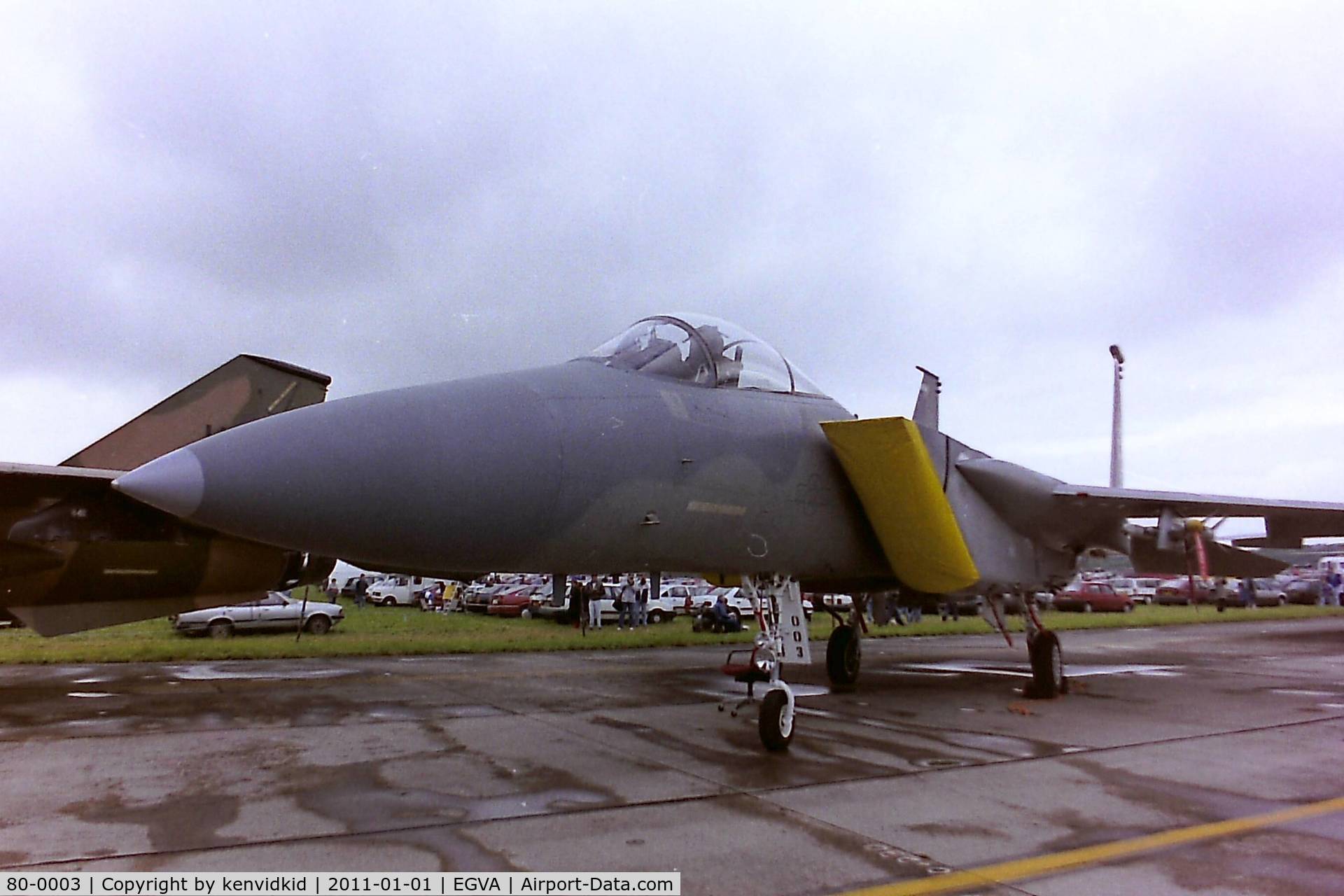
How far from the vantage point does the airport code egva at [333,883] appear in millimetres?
3404

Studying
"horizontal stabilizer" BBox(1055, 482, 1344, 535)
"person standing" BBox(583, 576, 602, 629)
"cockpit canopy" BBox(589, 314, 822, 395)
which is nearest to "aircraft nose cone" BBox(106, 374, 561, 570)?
"cockpit canopy" BBox(589, 314, 822, 395)

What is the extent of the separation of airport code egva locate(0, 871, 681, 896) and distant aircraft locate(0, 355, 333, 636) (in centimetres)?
604

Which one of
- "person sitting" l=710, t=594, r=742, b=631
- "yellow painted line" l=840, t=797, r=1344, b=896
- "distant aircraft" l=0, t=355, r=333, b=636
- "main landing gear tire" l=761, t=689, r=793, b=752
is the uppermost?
"distant aircraft" l=0, t=355, r=333, b=636

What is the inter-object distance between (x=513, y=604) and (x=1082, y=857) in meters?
26.9

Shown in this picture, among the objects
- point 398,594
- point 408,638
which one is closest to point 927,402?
point 408,638

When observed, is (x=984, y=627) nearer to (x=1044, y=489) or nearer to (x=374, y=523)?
(x=1044, y=489)

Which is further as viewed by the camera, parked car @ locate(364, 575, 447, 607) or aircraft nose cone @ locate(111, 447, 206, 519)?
parked car @ locate(364, 575, 447, 607)

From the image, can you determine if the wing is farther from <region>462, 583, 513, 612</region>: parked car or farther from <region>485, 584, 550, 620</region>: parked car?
<region>462, 583, 513, 612</region>: parked car

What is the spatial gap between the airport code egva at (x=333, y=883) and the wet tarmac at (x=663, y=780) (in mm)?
111

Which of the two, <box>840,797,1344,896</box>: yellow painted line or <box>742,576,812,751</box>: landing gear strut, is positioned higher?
<box>742,576,812,751</box>: landing gear strut

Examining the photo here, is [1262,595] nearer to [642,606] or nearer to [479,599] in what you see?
[642,606]

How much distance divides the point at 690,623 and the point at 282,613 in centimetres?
1212

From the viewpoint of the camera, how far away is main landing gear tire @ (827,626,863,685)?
10750mm

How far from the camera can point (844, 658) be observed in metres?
10.8
